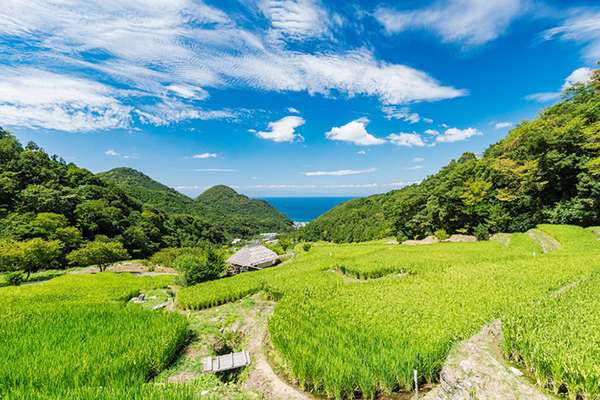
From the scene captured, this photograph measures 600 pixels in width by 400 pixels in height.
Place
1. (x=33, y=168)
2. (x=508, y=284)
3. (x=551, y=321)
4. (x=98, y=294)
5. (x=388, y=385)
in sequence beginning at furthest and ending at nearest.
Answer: (x=33, y=168) → (x=98, y=294) → (x=508, y=284) → (x=551, y=321) → (x=388, y=385)

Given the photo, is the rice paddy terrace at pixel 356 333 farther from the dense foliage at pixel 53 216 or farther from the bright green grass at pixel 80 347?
the dense foliage at pixel 53 216

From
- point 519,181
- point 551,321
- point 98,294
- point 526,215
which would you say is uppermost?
point 519,181

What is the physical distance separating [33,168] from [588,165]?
8574 centimetres

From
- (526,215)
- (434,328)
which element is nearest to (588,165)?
(526,215)

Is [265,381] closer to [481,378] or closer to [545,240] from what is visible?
[481,378]

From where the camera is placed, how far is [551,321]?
5.00 metres

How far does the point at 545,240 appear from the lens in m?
18.6

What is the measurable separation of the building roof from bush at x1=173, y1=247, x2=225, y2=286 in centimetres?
480

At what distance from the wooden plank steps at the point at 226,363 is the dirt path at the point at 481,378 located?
4810 millimetres

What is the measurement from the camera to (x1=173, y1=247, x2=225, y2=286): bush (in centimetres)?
1814

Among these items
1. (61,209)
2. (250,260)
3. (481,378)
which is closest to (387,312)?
(481,378)

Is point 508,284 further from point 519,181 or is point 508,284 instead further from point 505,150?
point 505,150

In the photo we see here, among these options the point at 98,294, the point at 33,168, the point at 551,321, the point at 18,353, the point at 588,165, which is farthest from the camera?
the point at 33,168

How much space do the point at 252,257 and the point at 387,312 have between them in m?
20.2
